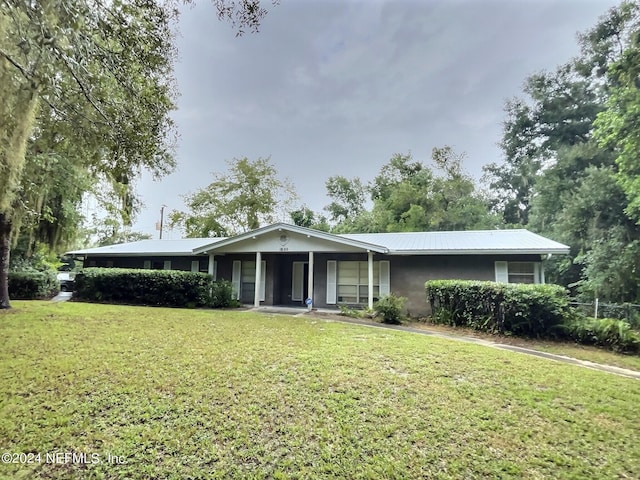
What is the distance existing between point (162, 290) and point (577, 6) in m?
15.4

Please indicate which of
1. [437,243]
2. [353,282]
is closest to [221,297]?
[353,282]

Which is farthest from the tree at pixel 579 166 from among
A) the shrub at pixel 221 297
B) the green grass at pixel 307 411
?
the shrub at pixel 221 297

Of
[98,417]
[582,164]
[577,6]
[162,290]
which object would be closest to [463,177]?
[582,164]

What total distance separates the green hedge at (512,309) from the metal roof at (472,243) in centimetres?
205

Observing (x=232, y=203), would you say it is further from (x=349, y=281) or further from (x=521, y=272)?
(x=521, y=272)

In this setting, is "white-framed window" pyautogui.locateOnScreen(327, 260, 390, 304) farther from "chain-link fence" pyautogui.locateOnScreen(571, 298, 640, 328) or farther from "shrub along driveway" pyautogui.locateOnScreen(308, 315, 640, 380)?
"chain-link fence" pyautogui.locateOnScreen(571, 298, 640, 328)

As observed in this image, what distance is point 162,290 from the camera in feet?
43.2

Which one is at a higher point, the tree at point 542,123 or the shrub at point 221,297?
the tree at point 542,123

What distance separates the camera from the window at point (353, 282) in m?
14.0

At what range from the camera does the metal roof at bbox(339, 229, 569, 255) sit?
11102mm

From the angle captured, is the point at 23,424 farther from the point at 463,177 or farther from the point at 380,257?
the point at 463,177

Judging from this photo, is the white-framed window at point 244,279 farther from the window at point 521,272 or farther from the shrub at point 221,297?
the window at point 521,272

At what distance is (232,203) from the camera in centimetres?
3088

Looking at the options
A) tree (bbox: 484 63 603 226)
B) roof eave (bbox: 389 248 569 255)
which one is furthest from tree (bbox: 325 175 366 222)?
roof eave (bbox: 389 248 569 255)
